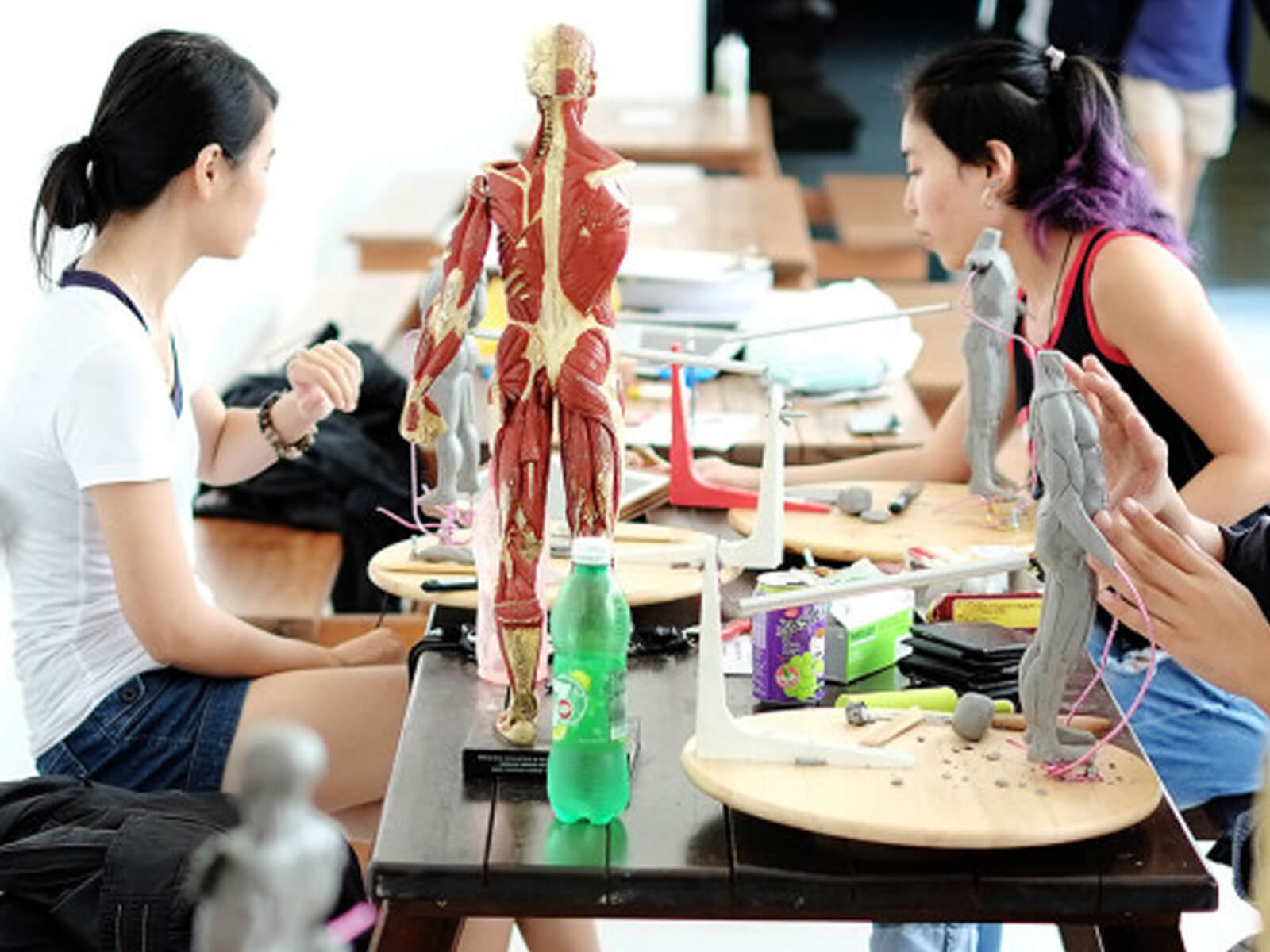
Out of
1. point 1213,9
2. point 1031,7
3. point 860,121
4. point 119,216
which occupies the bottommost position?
point 860,121

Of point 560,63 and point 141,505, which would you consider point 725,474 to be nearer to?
point 141,505

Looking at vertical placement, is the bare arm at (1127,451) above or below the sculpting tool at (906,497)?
above

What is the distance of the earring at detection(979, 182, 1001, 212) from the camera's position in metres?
2.75

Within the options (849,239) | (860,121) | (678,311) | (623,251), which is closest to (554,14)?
(849,239)

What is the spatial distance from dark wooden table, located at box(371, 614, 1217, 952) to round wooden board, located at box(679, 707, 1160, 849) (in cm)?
3

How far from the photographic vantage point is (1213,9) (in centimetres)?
650

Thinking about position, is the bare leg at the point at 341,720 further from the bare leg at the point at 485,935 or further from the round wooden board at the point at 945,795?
the round wooden board at the point at 945,795

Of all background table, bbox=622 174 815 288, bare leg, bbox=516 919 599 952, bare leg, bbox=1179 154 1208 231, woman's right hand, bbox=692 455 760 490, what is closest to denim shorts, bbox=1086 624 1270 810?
woman's right hand, bbox=692 455 760 490

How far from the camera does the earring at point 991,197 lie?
275cm

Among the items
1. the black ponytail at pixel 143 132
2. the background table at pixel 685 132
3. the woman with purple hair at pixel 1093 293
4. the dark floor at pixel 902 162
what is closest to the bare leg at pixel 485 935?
the woman with purple hair at pixel 1093 293

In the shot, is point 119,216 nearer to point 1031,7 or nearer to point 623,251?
point 623,251

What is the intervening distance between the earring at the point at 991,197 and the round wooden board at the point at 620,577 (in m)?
0.62

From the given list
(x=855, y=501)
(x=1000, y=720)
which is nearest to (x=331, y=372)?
(x=855, y=501)

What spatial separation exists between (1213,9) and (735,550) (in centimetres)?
464
